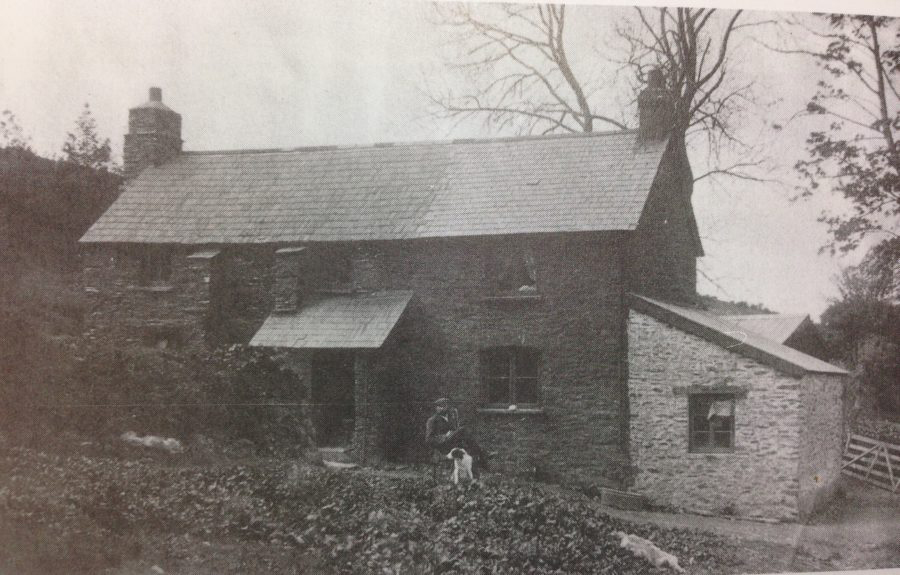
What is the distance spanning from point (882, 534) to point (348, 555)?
19.1 ft

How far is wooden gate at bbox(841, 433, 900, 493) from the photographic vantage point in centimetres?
980

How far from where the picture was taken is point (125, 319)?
24.3ft

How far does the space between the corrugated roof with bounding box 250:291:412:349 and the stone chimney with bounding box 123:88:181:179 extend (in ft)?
6.84

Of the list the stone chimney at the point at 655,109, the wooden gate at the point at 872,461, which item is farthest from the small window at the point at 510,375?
the wooden gate at the point at 872,461

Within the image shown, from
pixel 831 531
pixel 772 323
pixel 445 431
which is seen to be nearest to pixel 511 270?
pixel 445 431

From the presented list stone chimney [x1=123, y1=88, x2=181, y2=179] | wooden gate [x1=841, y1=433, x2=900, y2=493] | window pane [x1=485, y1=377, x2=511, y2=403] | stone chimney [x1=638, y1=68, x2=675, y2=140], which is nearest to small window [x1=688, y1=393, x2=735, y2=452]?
window pane [x1=485, y1=377, x2=511, y2=403]

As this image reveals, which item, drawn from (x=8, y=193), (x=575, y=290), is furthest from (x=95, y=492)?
(x=575, y=290)

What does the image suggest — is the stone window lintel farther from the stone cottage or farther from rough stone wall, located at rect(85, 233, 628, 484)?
rough stone wall, located at rect(85, 233, 628, 484)

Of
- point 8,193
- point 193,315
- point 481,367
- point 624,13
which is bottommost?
point 481,367

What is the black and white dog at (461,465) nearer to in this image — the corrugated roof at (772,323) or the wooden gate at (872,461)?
the corrugated roof at (772,323)

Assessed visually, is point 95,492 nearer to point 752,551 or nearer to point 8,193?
point 8,193

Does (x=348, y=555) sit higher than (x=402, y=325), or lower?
lower

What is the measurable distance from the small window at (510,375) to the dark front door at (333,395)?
5.01ft

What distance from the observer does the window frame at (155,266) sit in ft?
26.5
